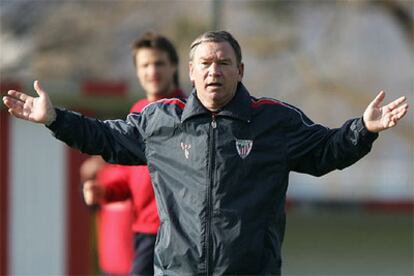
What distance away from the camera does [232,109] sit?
17.0ft

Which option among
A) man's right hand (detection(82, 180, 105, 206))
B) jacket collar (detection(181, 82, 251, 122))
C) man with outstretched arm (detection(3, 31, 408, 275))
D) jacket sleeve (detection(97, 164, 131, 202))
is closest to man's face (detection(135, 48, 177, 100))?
jacket sleeve (detection(97, 164, 131, 202))

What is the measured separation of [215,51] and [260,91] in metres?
19.2

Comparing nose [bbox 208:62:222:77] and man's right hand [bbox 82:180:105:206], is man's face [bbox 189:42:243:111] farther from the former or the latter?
man's right hand [bbox 82:180:105:206]

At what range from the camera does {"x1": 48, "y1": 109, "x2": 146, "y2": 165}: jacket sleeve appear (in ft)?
17.2

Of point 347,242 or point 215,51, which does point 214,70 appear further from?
point 347,242

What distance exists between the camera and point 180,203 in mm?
5168

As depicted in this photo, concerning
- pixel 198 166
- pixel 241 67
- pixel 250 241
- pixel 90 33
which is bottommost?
pixel 250 241

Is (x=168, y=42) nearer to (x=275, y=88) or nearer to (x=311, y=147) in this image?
(x=311, y=147)

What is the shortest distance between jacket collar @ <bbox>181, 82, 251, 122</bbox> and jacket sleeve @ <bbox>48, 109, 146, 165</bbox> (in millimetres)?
287

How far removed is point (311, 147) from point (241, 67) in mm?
495

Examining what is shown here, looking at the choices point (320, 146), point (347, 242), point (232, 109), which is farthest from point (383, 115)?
point (347, 242)

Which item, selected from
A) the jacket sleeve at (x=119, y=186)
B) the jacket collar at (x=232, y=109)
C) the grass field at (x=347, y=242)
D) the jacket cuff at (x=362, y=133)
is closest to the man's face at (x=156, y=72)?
the jacket sleeve at (x=119, y=186)

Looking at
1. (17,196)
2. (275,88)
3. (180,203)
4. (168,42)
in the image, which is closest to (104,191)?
(168,42)

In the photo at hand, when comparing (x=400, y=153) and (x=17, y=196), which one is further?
(x=400, y=153)
